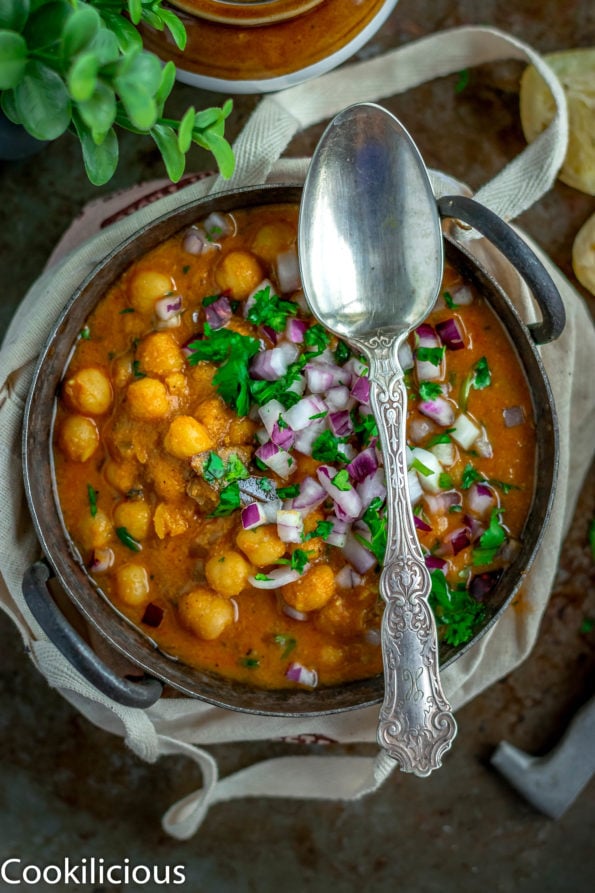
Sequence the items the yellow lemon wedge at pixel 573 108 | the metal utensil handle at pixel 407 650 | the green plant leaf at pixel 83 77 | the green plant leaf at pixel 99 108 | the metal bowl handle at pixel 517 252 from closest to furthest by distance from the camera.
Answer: the green plant leaf at pixel 83 77, the green plant leaf at pixel 99 108, the metal utensil handle at pixel 407 650, the metal bowl handle at pixel 517 252, the yellow lemon wedge at pixel 573 108

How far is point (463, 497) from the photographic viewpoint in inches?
102

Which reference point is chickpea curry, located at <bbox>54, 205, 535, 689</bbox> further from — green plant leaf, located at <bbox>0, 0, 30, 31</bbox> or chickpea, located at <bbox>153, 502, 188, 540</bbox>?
green plant leaf, located at <bbox>0, 0, 30, 31</bbox>

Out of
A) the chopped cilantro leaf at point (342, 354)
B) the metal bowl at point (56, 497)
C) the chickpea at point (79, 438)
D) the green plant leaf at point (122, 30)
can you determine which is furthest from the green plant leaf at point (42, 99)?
the chopped cilantro leaf at point (342, 354)

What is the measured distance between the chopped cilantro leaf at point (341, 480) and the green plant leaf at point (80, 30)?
46.4 inches

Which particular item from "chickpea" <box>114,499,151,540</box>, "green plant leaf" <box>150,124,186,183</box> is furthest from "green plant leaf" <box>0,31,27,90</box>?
"chickpea" <box>114,499,151,540</box>

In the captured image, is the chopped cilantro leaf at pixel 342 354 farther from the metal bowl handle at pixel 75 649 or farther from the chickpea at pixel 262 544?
the metal bowl handle at pixel 75 649

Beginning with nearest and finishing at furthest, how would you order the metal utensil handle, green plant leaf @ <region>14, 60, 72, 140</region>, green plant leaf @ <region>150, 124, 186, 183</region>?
green plant leaf @ <region>14, 60, 72, 140</region> → green plant leaf @ <region>150, 124, 186, 183</region> → the metal utensil handle

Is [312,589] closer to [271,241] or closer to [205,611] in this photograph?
[205,611]

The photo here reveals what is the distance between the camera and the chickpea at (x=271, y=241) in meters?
2.61

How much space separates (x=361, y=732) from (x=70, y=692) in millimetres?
882

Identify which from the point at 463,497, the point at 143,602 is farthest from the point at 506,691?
the point at 143,602

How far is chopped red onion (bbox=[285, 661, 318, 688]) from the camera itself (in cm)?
262

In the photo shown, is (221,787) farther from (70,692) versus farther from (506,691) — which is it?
(506,691)

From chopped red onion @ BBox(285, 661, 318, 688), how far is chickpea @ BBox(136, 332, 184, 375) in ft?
2.85
